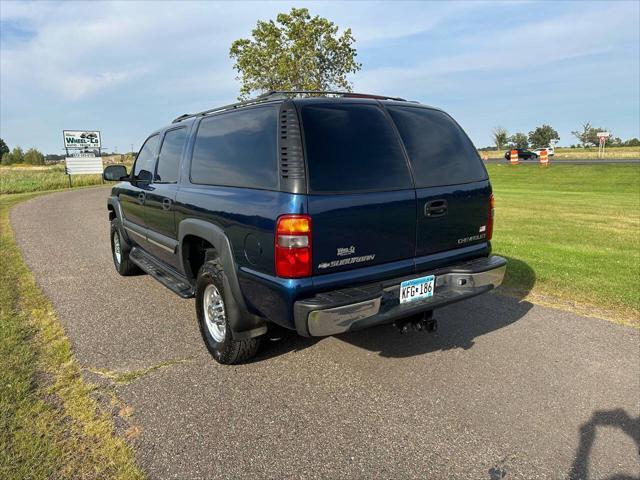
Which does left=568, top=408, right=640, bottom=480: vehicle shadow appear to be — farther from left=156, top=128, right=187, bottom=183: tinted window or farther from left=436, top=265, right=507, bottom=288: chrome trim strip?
left=156, top=128, right=187, bottom=183: tinted window

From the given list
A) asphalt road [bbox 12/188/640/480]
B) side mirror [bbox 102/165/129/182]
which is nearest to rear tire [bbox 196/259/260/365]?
asphalt road [bbox 12/188/640/480]

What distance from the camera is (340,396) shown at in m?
3.15

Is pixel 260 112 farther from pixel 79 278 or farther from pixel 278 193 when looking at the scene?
pixel 79 278

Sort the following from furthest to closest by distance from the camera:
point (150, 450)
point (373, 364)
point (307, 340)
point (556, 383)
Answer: point (307, 340) → point (373, 364) → point (556, 383) → point (150, 450)

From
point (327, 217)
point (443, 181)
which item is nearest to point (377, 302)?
point (327, 217)

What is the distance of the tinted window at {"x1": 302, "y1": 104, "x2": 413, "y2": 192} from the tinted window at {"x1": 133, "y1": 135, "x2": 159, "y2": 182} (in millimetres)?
2797

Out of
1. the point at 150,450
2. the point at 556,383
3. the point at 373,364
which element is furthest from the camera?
the point at 373,364

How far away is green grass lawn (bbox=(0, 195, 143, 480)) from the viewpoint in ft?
7.95

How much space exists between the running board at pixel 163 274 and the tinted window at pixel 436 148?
231cm

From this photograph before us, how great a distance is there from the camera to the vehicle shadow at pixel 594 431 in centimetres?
240

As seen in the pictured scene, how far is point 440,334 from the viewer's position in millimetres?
4152

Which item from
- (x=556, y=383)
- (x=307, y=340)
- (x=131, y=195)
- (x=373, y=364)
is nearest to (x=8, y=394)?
(x=307, y=340)

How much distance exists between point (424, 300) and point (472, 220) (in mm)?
Answer: 868

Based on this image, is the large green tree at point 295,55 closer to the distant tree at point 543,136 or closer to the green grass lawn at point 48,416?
the green grass lawn at point 48,416
